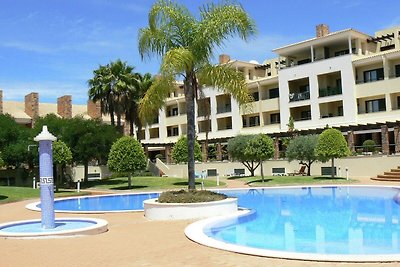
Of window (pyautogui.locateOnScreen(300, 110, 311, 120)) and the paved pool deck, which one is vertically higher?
window (pyautogui.locateOnScreen(300, 110, 311, 120))

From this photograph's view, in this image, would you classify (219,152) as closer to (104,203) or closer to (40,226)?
(104,203)

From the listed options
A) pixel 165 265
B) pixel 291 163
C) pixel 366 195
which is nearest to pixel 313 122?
pixel 291 163

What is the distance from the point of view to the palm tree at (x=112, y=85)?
45.9 meters

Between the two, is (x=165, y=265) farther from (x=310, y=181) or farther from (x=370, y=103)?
(x=370, y=103)

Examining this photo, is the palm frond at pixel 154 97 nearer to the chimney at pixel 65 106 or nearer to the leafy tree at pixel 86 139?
the leafy tree at pixel 86 139

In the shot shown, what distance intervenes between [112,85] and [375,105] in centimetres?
2439

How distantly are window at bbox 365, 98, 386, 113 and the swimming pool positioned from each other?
19.7 metres

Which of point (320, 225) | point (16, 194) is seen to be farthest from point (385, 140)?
point (16, 194)

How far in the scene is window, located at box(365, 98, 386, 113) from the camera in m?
42.8

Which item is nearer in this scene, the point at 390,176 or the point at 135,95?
the point at 390,176

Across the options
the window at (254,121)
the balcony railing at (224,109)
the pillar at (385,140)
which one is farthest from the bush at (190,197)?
the balcony railing at (224,109)

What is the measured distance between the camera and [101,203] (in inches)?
1047

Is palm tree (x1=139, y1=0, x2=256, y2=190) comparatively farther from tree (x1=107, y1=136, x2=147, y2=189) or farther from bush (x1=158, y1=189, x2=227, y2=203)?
tree (x1=107, y1=136, x2=147, y2=189)

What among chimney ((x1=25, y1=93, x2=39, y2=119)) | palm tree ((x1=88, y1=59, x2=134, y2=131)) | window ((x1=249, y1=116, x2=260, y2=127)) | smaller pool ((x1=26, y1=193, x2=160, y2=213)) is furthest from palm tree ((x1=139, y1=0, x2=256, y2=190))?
chimney ((x1=25, y1=93, x2=39, y2=119))
